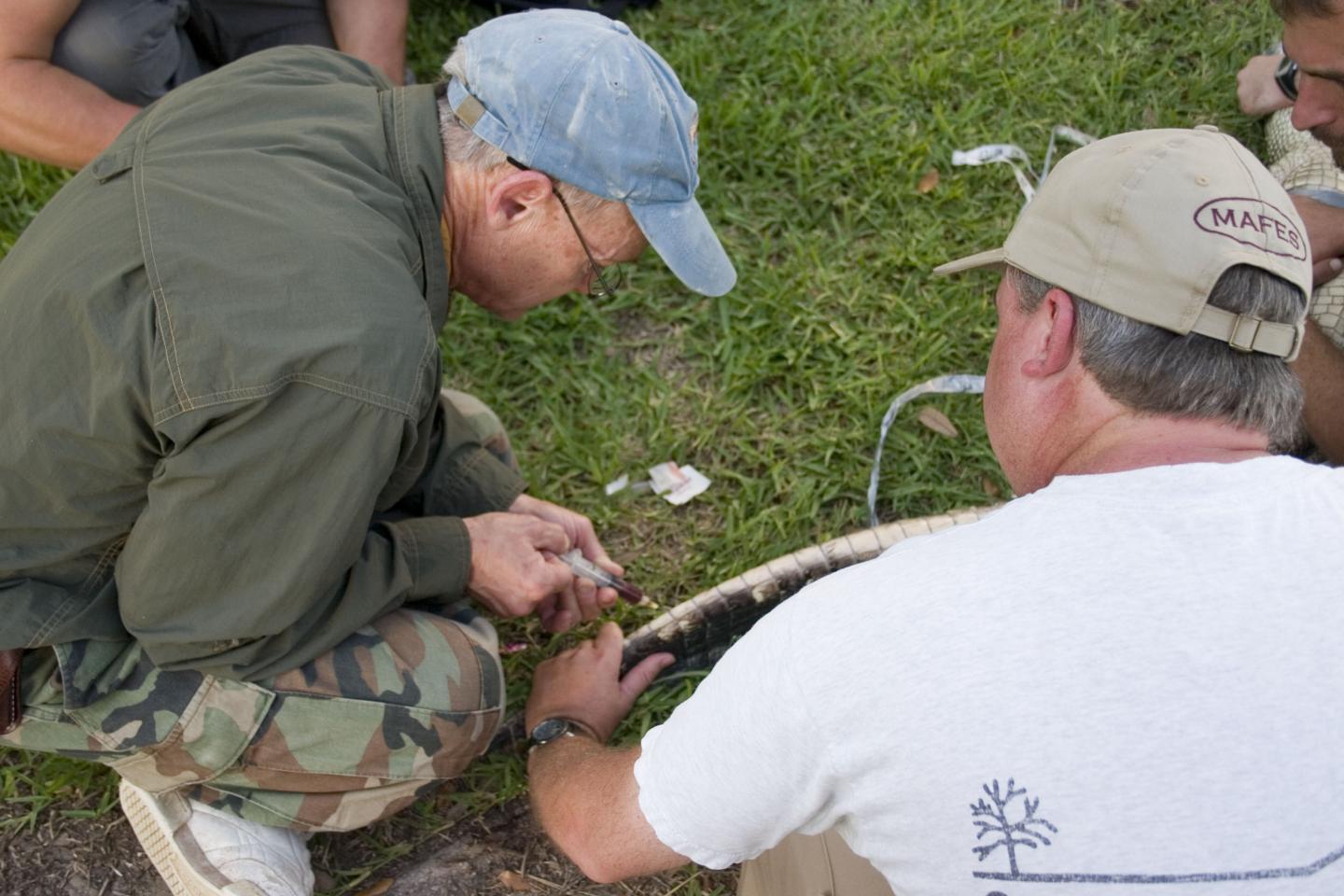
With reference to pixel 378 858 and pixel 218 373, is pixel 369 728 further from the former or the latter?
pixel 218 373

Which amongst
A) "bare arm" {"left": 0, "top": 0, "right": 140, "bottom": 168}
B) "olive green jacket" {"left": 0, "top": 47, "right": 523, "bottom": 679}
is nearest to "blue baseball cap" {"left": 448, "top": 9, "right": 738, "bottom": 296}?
"olive green jacket" {"left": 0, "top": 47, "right": 523, "bottom": 679}

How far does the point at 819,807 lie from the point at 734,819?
4.9 inches

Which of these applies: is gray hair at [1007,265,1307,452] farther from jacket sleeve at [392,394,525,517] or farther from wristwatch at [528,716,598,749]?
jacket sleeve at [392,394,525,517]

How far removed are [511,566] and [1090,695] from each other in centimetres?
143

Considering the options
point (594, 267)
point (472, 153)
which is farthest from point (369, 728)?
point (472, 153)

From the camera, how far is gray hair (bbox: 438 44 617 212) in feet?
7.00

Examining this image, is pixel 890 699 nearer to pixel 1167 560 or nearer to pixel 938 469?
pixel 1167 560

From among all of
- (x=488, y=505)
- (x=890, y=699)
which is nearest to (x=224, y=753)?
(x=488, y=505)

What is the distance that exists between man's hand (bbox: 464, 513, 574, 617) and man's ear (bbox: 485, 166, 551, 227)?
2.26 feet

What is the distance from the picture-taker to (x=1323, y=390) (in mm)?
2699

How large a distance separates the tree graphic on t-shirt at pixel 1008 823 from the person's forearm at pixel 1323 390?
1945mm

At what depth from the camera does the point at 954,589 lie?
1.33m

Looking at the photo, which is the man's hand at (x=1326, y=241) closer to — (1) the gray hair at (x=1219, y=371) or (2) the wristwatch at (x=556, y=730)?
(1) the gray hair at (x=1219, y=371)

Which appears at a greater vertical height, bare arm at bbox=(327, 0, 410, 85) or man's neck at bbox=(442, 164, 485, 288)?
man's neck at bbox=(442, 164, 485, 288)
